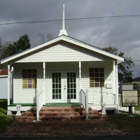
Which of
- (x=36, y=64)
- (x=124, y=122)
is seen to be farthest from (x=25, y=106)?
(x=124, y=122)

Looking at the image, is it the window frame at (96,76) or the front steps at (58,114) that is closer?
the front steps at (58,114)

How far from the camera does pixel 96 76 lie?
543 inches

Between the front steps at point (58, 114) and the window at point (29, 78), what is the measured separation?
→ 313cm

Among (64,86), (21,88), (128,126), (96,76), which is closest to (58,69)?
(64,86)

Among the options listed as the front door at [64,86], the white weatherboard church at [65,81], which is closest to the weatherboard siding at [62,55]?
the white weatherboard church at [65,81]

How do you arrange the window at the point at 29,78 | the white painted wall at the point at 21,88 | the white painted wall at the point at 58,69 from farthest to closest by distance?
the window at the point at 29,78 < the white painted wall at the point at 21,88 < the white painted wall at the point at 58,69

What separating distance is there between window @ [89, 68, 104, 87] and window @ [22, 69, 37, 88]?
11.8 feet

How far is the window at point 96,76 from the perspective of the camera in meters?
13.8

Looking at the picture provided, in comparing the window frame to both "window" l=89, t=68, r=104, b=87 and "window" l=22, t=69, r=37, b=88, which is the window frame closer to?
"window" l=89, t=68, r=104, b=87

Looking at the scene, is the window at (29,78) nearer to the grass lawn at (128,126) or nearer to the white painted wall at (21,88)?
the white painted wall at (21,88)

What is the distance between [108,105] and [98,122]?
309 cm

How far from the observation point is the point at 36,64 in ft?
46.0

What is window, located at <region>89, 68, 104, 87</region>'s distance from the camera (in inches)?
543

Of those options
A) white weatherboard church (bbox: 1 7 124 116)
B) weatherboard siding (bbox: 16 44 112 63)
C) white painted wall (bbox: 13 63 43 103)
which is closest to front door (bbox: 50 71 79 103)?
white weatherboard church (bbox: 1 7 124 116)
